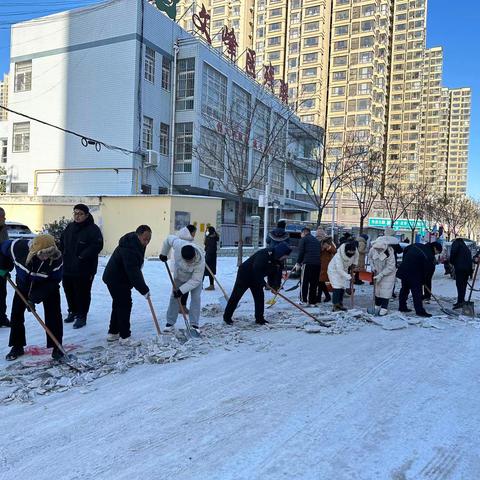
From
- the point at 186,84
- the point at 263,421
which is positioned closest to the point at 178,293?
the point at 263,421

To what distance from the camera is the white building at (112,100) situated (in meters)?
24.8

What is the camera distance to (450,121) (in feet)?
461

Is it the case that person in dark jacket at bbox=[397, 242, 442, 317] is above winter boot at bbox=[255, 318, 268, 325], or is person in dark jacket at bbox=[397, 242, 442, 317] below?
above

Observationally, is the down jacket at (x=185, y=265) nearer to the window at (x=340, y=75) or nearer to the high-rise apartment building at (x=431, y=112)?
the window at (x=340, y=75)

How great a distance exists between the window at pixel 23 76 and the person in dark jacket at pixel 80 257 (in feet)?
81.8

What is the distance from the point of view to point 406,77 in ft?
311

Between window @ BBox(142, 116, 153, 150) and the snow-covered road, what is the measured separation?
21.5 meters

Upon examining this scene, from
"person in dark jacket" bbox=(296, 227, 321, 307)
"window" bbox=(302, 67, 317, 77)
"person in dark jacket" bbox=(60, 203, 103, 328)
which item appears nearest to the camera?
"person in dark jacket" bbox=(60, 203, 103, 328)

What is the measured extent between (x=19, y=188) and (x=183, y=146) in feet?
34.2

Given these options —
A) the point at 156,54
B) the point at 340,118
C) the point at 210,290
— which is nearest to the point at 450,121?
the point at 340,118

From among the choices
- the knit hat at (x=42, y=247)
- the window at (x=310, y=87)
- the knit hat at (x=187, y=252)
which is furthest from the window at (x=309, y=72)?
the knit hat at (x=42, y=247)

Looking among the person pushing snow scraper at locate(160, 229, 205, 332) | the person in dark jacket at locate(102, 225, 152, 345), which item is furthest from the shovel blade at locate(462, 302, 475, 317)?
the person in dark jacket at locate(102, 225, 152, 345)

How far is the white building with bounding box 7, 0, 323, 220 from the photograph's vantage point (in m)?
24.8

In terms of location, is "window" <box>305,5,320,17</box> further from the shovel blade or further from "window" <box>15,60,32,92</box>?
the shovel blade
